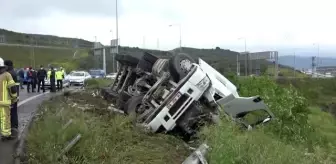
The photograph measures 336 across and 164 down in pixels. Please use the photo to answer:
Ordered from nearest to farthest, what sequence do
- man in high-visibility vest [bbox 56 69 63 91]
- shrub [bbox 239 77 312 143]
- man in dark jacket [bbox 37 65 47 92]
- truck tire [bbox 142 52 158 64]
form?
1. shrub [bbox 239 77 312 143]
2. truck tire [bbox 142 52 158 64]
3. man in dark jacket [bbox 37 65 47 92]
4. man in high-visibility vest [bbox 56 69 63 91]

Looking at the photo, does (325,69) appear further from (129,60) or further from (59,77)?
(129,60)

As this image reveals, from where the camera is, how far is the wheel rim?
10.3 metres

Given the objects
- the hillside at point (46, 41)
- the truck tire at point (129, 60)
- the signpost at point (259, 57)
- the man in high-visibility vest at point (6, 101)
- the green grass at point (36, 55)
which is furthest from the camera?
the hillside at point (46, 41)

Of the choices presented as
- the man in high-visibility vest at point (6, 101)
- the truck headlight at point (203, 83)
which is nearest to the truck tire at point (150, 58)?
the truck headlight at point (203, 83)

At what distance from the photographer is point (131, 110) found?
10.4 meters

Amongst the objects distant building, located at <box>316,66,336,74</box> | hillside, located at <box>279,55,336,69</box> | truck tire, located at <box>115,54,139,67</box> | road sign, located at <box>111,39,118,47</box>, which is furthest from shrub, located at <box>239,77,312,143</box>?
distant building, located at <box>316,66,336,74</box>

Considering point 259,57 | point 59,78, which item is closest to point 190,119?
point 59,78

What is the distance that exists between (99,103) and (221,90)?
468 cm

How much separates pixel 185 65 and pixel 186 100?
116 centimetres

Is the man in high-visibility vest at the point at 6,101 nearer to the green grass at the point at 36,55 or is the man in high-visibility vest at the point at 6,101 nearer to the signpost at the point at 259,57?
the signpost at the point at 259,57

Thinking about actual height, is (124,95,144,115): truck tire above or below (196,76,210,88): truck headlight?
below

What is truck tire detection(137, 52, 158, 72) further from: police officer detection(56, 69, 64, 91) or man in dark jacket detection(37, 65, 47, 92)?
police officer detection(56, 69, 64, 91)

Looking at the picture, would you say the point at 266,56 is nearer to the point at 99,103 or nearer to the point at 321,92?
the point at 321,92

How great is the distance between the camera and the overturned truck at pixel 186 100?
952 centimetres
